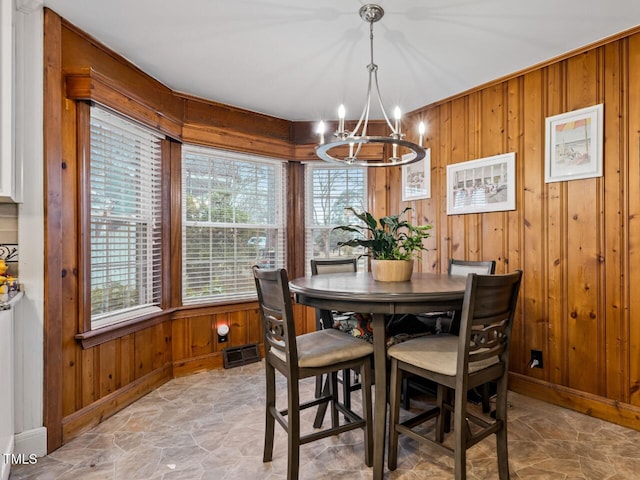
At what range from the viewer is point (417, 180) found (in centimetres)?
362

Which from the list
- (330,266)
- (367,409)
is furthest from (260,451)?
(330,266)

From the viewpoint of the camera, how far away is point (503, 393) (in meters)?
1.75

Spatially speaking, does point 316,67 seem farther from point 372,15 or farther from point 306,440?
point 306,440

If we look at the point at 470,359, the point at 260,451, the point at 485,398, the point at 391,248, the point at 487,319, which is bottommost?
the point at 260,451

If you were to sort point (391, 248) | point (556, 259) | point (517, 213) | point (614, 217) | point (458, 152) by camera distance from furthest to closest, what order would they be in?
point (458, 152)
point (517, 213)
point (556, 259)
point (614, 217)
point (391, 248)

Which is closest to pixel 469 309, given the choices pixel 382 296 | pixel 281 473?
pixel 382 296

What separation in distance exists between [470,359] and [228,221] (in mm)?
2565

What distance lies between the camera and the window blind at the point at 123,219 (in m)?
2.47

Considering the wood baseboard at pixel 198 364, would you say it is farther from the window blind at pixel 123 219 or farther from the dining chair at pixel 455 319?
the dining chair at pixel 455 319

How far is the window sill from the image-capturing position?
90.1 inches

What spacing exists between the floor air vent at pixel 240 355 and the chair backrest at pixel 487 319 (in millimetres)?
2347

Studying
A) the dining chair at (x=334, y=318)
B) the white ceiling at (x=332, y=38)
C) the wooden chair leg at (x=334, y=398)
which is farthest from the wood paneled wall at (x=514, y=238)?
the wooden chair leg at (x=334, y=398)

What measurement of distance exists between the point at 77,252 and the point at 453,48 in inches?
107

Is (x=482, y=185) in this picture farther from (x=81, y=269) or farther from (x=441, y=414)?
(x=81, y=269)
